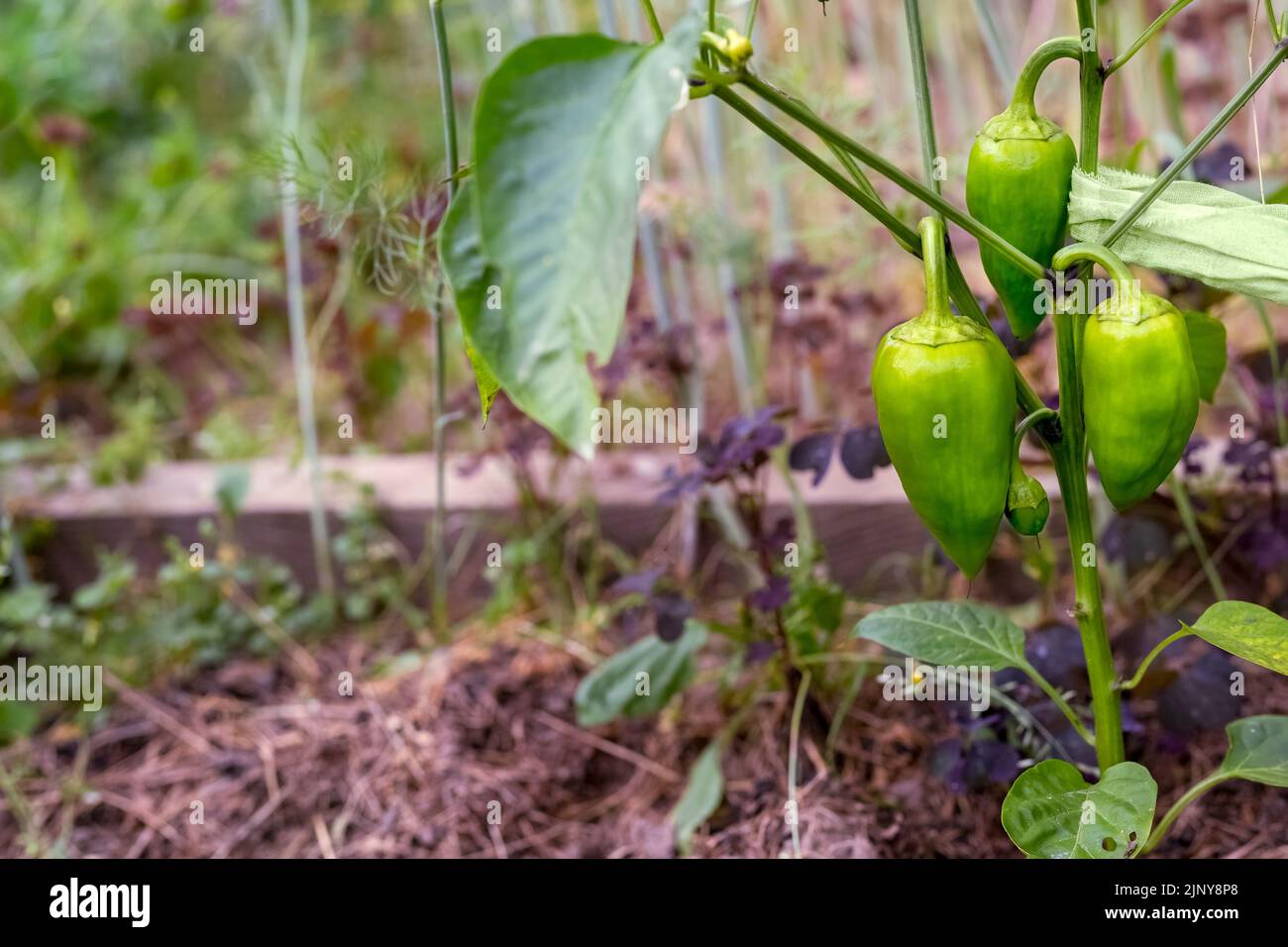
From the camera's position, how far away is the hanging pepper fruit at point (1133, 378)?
1.75 ft

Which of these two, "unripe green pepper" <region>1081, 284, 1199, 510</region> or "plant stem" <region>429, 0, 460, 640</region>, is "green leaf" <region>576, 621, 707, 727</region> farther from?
"unripe green pepper" <region>1081, 284, 1199, 510</region>

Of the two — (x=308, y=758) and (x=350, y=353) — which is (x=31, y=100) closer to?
(x=350, y=353)

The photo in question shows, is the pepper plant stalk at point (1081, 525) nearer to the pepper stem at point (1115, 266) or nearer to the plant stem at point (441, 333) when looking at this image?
the pepper stem at point (1115, 266)

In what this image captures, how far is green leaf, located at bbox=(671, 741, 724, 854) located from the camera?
0.92m

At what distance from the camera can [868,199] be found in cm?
58

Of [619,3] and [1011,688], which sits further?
[619,3]

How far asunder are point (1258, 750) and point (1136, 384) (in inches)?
11.5

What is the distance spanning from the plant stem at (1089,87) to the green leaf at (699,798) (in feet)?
1.82

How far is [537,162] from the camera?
47 cm

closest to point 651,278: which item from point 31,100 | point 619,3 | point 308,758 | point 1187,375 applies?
point 619,3
